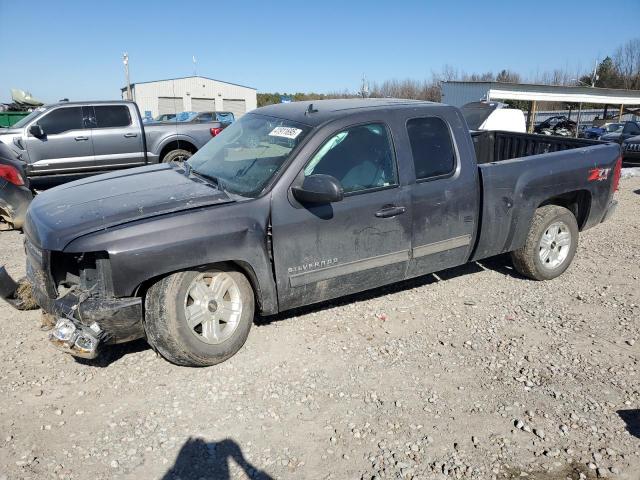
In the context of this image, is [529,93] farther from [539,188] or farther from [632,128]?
[539,188]

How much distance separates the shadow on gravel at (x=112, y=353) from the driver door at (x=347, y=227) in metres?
1.18

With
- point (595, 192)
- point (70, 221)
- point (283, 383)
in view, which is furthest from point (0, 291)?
point (595, 192)

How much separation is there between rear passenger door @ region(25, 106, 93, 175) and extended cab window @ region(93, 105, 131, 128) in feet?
0.97

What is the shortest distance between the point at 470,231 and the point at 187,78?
46670 millimetres

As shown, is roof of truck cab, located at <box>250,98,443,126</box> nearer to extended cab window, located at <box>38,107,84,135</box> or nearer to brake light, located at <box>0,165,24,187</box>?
brake light, located at <box>0,165,24,187</box>

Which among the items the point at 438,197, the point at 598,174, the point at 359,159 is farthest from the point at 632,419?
the point at 598,174

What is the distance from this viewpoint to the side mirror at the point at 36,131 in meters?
9.48

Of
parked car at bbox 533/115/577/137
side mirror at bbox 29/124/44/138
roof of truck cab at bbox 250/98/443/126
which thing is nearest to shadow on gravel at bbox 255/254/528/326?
roof of truck cab at bbox 250/98/443/126

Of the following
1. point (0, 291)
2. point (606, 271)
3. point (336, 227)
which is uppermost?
point (336, 227)

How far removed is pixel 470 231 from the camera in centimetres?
455

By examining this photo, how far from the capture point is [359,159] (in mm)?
4043

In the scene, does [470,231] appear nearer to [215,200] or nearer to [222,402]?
[215,200]

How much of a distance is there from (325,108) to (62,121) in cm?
769

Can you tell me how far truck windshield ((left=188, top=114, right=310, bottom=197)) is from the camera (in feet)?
12.6
